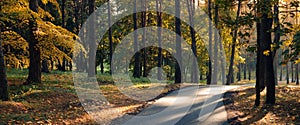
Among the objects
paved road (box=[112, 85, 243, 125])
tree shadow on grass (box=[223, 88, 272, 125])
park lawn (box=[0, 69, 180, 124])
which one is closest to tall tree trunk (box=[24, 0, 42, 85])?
park lawn (box=[0, 69, 180, 124])

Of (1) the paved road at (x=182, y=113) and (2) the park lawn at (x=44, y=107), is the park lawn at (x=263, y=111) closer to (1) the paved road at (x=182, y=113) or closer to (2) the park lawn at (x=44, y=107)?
(1) the paved road at (x=182, y=113)

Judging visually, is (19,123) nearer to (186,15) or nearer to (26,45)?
(26,45)

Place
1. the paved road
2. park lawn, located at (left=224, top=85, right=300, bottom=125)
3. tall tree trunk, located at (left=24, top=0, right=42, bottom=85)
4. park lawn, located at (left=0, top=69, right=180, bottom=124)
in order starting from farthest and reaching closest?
tall tree trunk, located at (left=24, top=0, right=42, bottom=85) < park lawn, located at (left=224, top=85, right=300, bottom=125) < the paved road < park lawn, located at (left=0, top=69, right=180, bottom=124)

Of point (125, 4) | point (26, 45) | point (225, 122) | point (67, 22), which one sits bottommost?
point (225, 122)

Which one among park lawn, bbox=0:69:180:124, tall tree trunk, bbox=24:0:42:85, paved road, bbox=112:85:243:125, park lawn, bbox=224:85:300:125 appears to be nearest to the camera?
park lawn, bbox=0:69:180:124

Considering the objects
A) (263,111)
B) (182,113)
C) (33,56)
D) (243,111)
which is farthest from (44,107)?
(263,111)

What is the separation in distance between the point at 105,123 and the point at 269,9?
23.0 ft

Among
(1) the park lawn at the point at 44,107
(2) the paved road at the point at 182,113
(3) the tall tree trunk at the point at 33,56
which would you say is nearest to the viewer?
(1) the park lawn at the point at 44,107

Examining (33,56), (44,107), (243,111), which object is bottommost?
(243,111)

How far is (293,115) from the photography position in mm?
12336

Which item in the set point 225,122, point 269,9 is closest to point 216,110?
point 225,122

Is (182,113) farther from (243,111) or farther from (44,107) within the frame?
(44,107)

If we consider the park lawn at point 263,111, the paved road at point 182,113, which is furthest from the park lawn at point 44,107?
the park lawn at point 263,111

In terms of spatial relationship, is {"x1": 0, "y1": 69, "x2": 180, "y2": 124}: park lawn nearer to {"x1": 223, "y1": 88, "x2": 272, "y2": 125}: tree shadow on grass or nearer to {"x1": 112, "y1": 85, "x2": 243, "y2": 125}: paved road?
{"x1": 112, "y1": 85, "x2": 243, "y2": 125}: paved road
